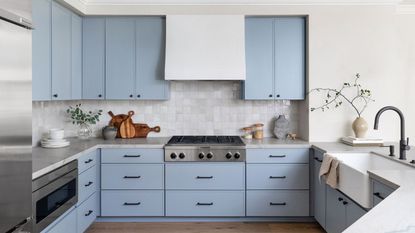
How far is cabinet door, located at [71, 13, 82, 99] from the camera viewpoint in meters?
4.05

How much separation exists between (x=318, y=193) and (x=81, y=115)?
2.64m

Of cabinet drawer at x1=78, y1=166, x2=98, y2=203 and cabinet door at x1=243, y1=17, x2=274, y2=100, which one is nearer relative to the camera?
cabinet drawer at x1=78, y1=166, x2=98, y2=203

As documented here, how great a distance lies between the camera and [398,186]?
204 centimetres

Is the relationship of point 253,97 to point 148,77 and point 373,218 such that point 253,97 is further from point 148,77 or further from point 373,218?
point 373,218

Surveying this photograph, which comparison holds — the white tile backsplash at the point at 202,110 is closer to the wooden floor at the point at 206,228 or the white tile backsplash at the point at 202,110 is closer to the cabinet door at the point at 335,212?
the wooden floor at the point at 206,228

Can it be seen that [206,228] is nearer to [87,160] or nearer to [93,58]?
[87,160]

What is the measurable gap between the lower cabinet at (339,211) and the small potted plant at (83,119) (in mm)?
2643

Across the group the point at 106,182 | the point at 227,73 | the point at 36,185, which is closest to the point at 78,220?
the point at 106,182

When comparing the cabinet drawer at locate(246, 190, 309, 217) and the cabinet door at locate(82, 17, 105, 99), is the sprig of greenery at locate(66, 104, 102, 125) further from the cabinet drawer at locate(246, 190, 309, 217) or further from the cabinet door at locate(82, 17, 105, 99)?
the cabinet drawer at locate(246, 190, 309, 217)

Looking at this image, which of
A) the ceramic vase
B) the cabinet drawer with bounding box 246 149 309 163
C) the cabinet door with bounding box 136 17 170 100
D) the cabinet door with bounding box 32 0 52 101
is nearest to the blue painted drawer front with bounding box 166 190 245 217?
the cabinet drawer with bounding box 246 149 309 163

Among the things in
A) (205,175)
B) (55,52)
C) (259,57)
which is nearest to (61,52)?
(55,52)

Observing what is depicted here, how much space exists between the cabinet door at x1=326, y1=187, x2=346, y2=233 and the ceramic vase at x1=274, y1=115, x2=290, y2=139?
1.09 m

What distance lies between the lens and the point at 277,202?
4008mm

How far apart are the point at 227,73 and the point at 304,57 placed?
2.83 feet
